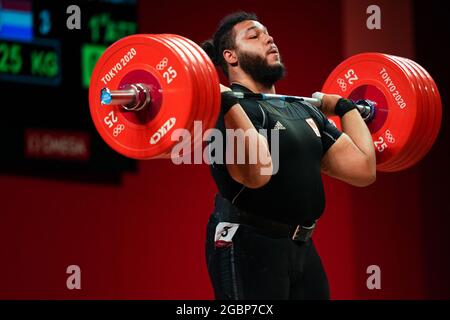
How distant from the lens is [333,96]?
11.0 feet

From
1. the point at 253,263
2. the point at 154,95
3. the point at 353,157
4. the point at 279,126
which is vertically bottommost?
the point at 253,263

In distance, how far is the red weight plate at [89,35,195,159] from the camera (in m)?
2.68

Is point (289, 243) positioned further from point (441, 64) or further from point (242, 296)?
point (441, 64)

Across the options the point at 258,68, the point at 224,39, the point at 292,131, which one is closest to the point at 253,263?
the point at 292,131

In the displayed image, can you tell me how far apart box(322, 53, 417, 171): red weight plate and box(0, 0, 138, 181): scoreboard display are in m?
1.43

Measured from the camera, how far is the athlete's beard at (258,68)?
3.16m

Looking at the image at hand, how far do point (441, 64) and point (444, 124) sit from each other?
0.38 m

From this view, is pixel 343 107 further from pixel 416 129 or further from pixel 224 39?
pixel 224 39

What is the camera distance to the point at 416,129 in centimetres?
341

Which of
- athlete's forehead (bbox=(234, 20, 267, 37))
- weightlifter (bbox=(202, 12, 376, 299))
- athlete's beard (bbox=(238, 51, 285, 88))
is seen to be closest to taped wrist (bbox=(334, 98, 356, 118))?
weightlifter (bbox=(202, 12, 376, 299))

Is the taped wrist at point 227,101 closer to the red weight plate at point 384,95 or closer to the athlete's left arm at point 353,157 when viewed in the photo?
the athlete's left arm at point 353,157

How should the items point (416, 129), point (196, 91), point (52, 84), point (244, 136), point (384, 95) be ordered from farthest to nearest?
point (52, 84) → point (384, 95) → point (416, 129) → point (244, 136) → point (196, 91)

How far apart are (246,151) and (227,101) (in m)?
0.19

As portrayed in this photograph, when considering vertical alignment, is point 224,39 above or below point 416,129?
above
